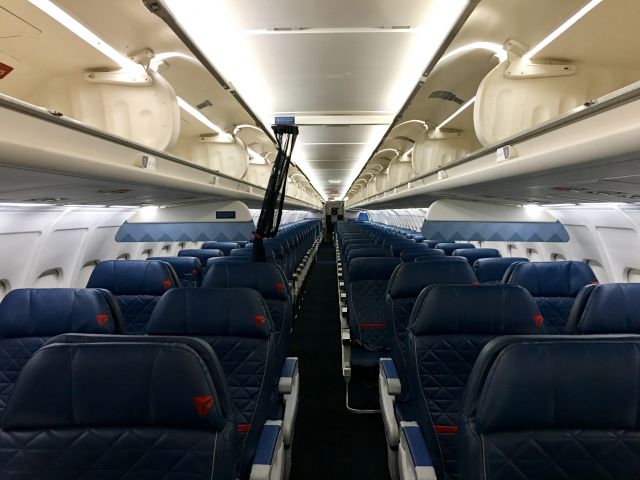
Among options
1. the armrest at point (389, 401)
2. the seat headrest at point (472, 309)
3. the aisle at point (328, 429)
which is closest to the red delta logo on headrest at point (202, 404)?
the seat headrest at point (472, 309)

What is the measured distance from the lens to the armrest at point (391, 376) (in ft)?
9.86

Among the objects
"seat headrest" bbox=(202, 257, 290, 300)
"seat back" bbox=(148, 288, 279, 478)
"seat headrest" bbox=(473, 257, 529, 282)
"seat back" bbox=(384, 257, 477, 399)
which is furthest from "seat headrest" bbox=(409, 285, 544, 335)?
"seat headrest" bbox=(473, 257, 529, 282)

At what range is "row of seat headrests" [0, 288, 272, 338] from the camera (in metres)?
2.70

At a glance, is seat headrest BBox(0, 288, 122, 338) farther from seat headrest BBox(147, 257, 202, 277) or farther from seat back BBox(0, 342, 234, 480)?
seat headrest BBox(147, 257, 202, 277)

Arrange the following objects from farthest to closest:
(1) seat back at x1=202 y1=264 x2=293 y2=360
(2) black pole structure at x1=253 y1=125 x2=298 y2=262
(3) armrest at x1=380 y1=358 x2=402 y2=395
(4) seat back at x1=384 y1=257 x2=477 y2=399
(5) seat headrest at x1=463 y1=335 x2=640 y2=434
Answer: (2) black pole structure at x1=253 y1=125 x2=298 y2=262, (1) seat back at x1=202 y1=264 x2=293 y2=360, (4) seat back at x1=384 y1=257 x2=477 y2=399, (3) armrest at x1=380 y1=358 x2=402 y2=395, (5) seat headrest at x1=463 y1=335 x2=640 y2=434

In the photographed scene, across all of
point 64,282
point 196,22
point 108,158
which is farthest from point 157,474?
point 64,282

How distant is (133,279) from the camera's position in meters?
4.09

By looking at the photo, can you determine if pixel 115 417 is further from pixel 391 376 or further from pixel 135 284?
pixel 135 284

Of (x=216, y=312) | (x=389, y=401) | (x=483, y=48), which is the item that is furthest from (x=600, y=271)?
(x=216, y=312)

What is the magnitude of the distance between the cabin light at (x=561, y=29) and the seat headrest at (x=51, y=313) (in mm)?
3782

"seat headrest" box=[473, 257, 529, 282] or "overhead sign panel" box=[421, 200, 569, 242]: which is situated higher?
"overhead sign panel" box=[421, 200, 569, 242]

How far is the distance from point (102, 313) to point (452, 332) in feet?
8.06

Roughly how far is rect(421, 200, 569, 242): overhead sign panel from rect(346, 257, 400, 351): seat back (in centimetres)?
267

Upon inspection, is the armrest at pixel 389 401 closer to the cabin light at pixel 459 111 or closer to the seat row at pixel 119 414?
the seat row at pixel 119 414
